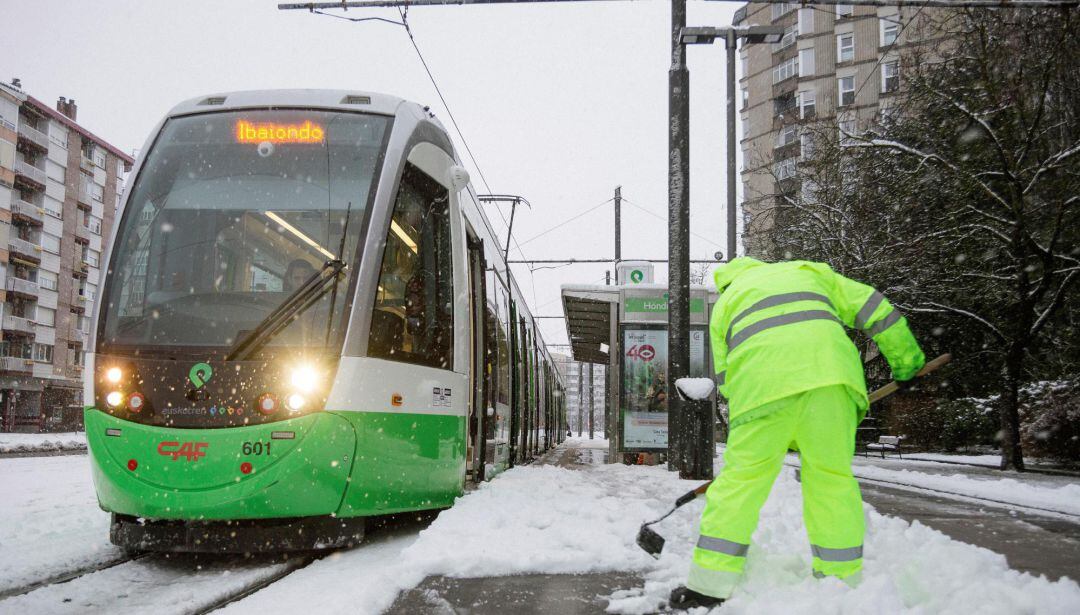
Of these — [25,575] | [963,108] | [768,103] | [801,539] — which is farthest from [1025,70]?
[768,103]

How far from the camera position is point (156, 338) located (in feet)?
18.4

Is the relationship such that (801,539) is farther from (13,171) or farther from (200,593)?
(13,171)

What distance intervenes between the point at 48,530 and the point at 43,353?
54.8 m

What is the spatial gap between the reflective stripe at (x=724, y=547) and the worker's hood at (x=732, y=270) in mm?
1273

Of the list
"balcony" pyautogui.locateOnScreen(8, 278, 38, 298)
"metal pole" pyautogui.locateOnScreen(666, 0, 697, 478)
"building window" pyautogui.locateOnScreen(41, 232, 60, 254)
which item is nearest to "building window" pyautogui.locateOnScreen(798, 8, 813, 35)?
"metal pole" pyautogui.locateOnScreen(666, 0, 697, 478)

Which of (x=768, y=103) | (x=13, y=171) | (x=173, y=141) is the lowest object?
(x=173, y=141)

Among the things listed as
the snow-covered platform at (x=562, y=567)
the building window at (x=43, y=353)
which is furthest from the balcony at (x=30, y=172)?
the snow-covered platform at (x=562, y=567)

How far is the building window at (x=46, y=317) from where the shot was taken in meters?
53.2

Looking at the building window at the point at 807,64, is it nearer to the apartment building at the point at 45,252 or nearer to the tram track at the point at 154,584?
the apartment building at the point at 45,252

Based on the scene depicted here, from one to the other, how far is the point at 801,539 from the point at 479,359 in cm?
393

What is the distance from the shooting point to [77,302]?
188 feet

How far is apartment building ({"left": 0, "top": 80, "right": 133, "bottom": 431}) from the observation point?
4969cm

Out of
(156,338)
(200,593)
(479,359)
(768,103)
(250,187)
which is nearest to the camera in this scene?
(200,593)

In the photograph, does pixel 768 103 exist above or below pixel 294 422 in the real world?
above
